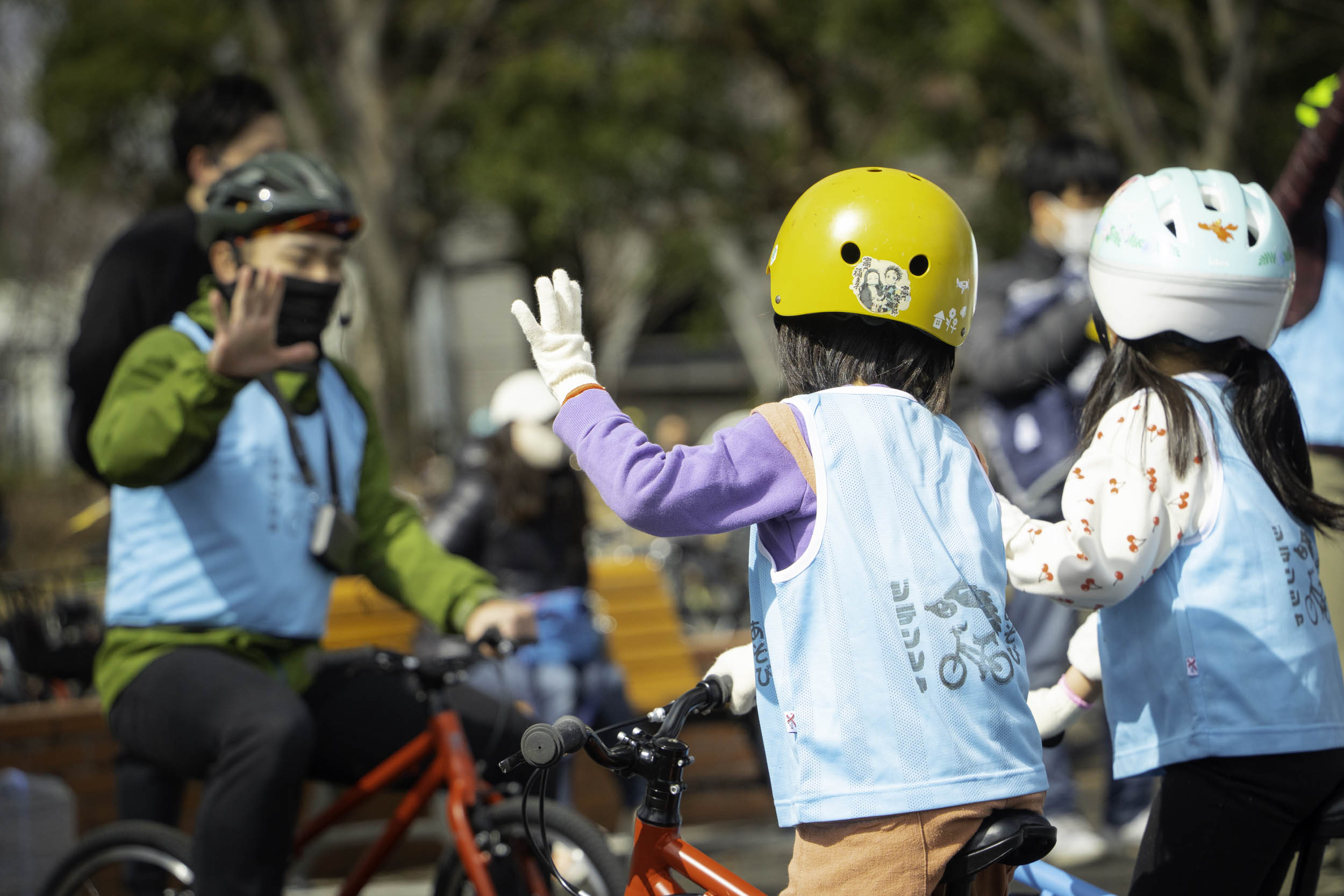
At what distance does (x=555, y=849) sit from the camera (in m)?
3.38

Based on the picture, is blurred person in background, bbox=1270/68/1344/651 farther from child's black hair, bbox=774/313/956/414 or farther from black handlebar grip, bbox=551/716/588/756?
black handlebar grip, bbox=551/716/588/756

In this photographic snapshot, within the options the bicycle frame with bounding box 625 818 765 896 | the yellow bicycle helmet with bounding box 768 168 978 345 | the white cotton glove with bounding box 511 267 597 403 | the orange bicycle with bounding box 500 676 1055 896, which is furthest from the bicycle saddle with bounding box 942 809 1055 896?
the white cotton glove with bounding box 511 267 597 403

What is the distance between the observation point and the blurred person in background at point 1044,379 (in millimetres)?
4738

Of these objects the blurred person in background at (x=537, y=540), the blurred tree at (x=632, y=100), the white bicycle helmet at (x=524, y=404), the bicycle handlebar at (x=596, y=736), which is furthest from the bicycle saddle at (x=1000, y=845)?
the blurred tree at (x=632, y=100)

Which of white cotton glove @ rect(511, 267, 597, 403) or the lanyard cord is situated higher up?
white cotton glove @ rect(511, 267, 597, 403)

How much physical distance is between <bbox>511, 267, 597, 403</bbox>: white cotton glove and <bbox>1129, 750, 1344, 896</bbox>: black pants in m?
1.23

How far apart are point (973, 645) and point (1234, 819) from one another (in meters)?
0.66

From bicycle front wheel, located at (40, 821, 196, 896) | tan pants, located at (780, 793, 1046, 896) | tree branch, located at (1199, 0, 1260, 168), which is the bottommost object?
bicycle front wheel, located at (40, 821, 196, 896)

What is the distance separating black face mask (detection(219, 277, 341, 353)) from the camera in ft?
10.9

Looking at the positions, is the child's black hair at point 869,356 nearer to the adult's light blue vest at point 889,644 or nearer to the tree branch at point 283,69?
the adult's light blue vest at point 889,644

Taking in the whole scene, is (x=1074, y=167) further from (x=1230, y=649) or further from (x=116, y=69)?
(x=116, y=69)

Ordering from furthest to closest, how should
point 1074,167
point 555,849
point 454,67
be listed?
1. point 454,67
2. point 1074,167
3. point 555,849

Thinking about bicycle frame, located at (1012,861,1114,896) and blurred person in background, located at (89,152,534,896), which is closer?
bicycle frame, located at (1012,861,1114,896)

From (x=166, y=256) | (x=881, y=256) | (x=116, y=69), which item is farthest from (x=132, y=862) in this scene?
(x=116, y=69)
